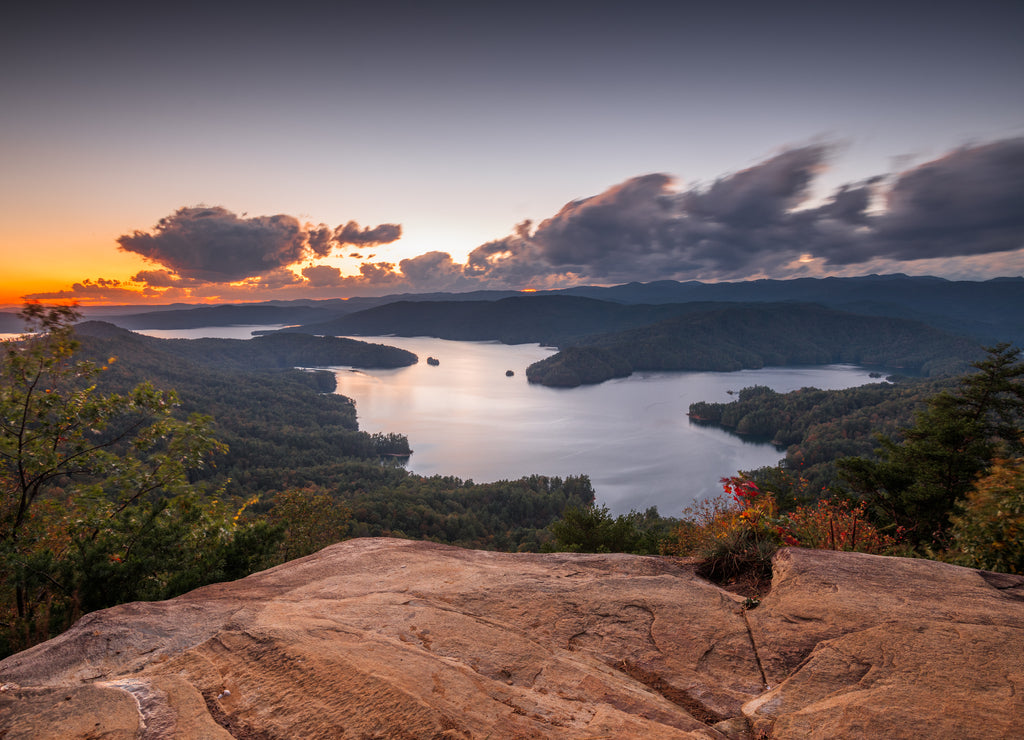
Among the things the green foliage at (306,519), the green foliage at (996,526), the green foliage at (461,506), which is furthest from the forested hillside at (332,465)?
the green foliage at (996,526)

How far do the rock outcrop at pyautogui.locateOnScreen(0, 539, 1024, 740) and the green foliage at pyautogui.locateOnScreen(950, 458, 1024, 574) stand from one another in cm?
171

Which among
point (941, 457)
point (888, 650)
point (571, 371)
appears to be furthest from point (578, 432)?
point (888, 650)

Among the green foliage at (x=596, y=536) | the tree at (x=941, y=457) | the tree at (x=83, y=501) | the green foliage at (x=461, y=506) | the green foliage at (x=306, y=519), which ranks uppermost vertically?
the tree at (x=83, y=501)

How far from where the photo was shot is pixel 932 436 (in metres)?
18.5

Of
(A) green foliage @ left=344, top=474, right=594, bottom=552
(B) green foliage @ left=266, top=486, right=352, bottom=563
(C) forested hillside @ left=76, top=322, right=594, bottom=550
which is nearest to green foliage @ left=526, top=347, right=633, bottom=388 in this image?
(C) forested hillside @ left=76, top=322, right=594, bottom=550

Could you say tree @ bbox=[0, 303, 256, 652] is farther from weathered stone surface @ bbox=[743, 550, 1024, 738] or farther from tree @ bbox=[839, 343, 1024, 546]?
tree @ bbox=[839, 343, 1024, 546]

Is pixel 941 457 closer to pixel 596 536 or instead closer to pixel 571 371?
pixel 596 536

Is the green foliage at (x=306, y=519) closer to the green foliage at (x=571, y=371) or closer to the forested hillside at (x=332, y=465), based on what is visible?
the forested hillside at (x=332, y=465)

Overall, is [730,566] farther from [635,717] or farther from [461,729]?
[461,729]

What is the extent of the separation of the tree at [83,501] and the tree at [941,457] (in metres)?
20.2

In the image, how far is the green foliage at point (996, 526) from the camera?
5824 mm

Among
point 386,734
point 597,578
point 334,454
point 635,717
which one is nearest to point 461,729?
point 386,734

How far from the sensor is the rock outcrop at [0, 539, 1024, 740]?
8.73 ft

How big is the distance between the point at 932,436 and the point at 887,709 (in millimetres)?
21265
